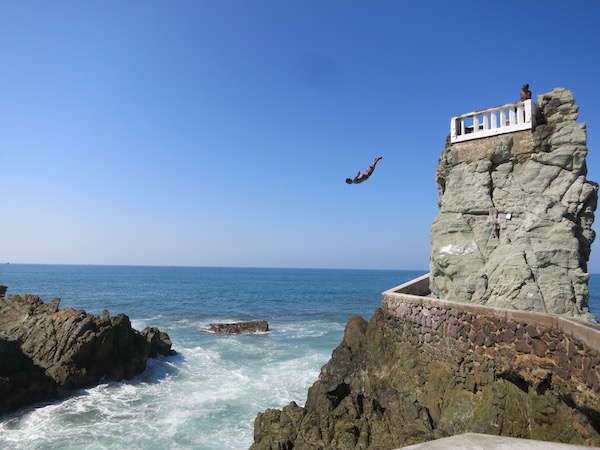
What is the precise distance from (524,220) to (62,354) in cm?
2063

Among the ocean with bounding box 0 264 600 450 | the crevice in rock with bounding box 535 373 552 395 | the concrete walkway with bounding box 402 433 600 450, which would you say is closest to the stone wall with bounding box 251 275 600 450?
the crevice in rock with bounding box 535 373 552 395

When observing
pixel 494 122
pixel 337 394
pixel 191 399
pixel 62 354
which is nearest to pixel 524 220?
pixel 494 122

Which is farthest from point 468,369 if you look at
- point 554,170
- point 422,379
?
point 554,170

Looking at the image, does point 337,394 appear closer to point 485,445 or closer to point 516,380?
point 516,380

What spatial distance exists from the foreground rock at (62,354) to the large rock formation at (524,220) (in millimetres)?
16425

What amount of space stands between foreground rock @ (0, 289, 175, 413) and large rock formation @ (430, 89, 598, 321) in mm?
16425

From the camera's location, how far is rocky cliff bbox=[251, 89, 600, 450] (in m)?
8.83

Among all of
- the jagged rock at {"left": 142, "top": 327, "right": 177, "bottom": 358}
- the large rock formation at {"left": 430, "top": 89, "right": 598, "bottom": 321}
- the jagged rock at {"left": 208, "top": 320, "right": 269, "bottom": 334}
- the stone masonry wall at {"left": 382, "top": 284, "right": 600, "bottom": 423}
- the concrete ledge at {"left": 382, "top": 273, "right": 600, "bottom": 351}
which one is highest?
the large rock formation at {"left": 430, "top": 89, "right": 598, "bottom": 321}

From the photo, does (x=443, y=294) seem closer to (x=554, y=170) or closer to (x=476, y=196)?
(x=476, y=196)

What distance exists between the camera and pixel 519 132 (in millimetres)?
13227

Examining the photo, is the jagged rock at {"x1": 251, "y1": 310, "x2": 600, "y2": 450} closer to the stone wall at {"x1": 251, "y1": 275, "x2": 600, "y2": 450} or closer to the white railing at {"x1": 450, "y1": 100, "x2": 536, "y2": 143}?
the stone wall at {"x1": 251, "y1": 275, "x2": 600, "y2": 450}

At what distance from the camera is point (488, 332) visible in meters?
10.4

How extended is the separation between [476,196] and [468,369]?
613 cm

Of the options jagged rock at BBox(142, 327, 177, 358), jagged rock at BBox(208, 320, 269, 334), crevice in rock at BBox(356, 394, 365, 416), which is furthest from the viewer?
jagged rock at BBox(208, 320, 269, 334)
